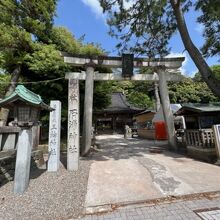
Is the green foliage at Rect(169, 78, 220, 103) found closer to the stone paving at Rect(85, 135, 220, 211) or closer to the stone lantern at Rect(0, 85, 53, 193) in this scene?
the stone paving at Rect(85, 135, 220, 211)

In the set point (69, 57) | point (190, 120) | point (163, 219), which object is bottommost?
point (163, 219)

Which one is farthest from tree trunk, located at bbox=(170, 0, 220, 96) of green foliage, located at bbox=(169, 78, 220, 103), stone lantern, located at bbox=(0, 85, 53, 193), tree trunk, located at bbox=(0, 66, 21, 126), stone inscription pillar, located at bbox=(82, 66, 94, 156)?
green foliage, located at bbox=(169, 78, 220, 103)

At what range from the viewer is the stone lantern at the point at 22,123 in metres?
4.92

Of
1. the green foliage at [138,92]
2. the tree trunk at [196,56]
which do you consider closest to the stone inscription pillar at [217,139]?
the tree trunk at [196,56]

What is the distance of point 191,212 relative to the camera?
372 centimetres

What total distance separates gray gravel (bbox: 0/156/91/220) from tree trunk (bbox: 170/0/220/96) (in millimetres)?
6111

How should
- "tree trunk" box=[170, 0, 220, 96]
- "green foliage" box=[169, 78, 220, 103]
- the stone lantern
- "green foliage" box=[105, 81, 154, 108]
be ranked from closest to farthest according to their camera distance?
the stone lantern
"tree trunk" box=[170, 0, 220, 96]
"green foliage" box=[105, 81, 154, 108]
"green foliage" box=[169, 78, 220, 103]

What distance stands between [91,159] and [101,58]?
17.0 ft

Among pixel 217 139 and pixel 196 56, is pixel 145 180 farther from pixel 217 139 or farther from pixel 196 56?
pixel 196 56

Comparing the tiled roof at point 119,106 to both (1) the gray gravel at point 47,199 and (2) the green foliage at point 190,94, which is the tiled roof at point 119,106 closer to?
(2) the green foliage at point 190,94

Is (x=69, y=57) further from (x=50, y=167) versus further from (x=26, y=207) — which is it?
(x=26, y=207)

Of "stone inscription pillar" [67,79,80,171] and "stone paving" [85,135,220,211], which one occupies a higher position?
"stone inscription pillar" [67,79,80,171]

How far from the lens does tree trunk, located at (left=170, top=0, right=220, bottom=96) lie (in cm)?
796

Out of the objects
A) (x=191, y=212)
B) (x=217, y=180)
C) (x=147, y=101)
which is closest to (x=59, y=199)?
(x=191, y=212)
